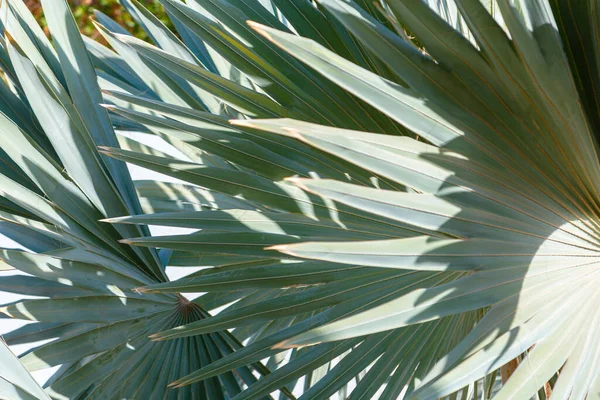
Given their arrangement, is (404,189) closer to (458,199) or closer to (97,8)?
(458,199)

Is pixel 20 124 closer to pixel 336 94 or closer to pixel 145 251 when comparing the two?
pixel 145 251

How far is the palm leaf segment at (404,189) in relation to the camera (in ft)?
2.32

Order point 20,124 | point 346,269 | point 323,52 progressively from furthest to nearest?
point 20,124 → point 346,269 → point 323,52

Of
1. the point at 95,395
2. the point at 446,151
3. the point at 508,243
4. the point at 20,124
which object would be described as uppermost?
the point at 20,124

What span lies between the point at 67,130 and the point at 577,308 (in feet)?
2.62

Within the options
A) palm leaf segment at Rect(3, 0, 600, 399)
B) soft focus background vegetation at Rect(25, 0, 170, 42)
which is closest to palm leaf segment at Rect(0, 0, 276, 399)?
palm leaf segment at Rect(3, 0, 600, 399)

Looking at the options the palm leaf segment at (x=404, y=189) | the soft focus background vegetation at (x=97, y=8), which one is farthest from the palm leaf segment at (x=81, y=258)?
the soft focus background vegetation at (x=97, y=8)

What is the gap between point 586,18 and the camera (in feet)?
2.45

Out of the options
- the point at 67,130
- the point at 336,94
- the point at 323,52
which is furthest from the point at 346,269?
the point at 67,130

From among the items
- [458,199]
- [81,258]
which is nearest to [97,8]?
[81,258]

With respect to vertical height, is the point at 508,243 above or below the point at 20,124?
below

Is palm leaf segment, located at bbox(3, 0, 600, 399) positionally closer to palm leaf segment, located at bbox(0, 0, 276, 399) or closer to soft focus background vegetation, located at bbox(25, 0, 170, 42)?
palm leaf segment, located at bbox(0, 0, 276, 399)

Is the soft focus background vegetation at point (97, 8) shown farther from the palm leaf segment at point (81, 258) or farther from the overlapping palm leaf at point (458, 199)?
the overlapping palm leaf at point (458, 199)

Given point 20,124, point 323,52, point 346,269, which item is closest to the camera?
point 323,52
